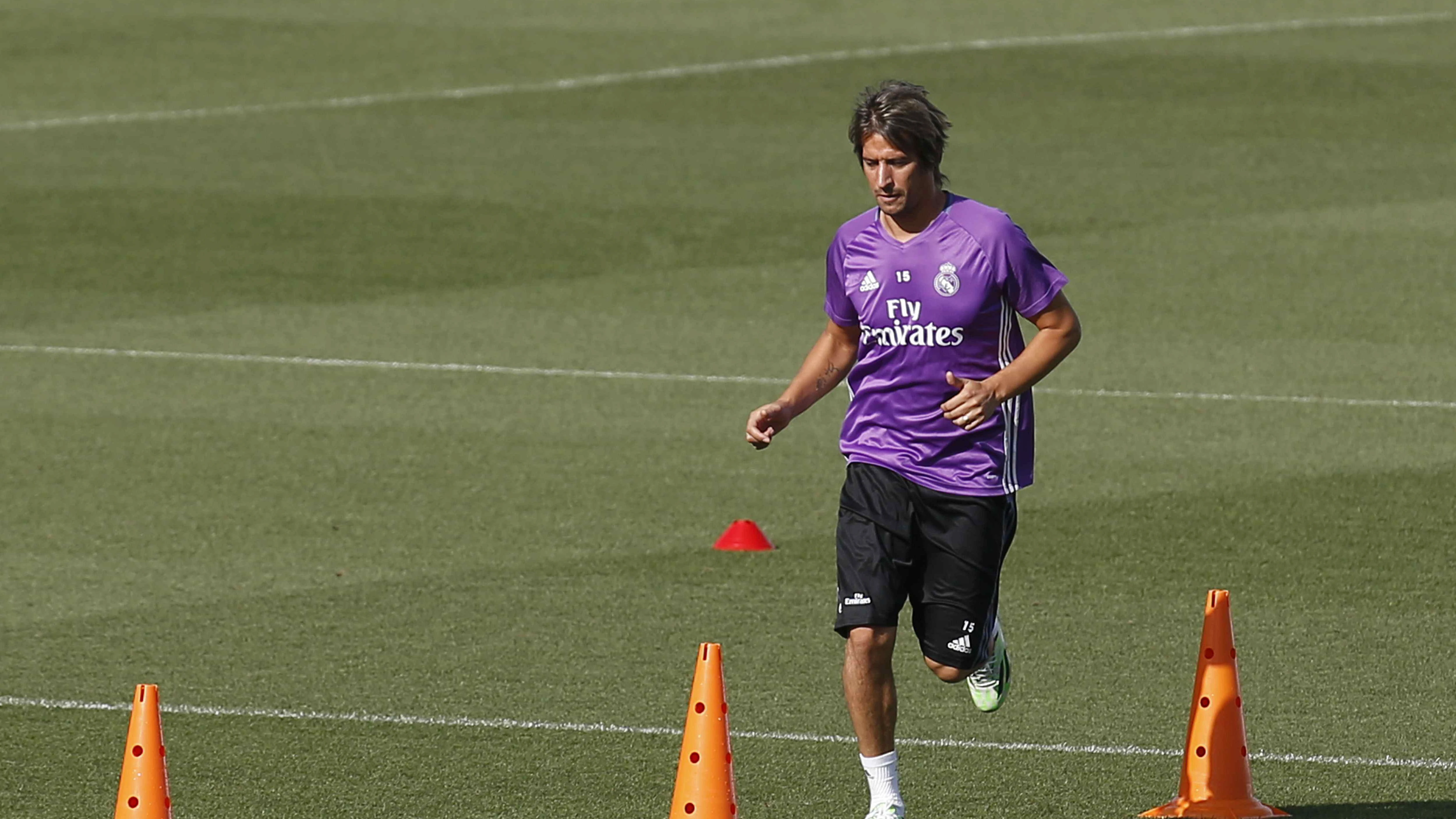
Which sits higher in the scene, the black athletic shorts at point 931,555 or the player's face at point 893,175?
the player's face at point 893,175

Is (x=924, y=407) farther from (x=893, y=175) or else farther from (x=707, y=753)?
(x=707, y=753)

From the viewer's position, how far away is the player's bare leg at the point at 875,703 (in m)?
7.51

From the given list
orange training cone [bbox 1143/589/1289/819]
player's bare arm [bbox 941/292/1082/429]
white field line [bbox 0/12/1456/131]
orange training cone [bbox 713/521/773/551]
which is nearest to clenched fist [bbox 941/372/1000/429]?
player's bare arm [bbox 941/292/1082/429]

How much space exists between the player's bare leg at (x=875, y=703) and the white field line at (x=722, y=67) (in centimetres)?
1978

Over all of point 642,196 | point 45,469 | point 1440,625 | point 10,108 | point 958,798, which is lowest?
point 958,798

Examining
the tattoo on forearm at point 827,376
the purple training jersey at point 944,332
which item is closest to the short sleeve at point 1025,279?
the purple training jersey at point 944,332

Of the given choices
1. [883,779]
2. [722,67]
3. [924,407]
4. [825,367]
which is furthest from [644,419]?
[722,67]

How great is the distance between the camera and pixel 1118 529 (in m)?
11.9

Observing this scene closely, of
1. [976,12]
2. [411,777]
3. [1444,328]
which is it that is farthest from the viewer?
[976,12]

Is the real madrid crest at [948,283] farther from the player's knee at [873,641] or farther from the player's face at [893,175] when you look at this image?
the player's knee at [873,641]

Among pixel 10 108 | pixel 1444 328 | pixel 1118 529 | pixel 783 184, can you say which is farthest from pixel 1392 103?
pixel 1118 529

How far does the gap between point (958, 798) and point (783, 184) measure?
1499 centimetres

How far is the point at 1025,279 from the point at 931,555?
83cm

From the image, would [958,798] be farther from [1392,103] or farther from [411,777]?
[1392,103]
